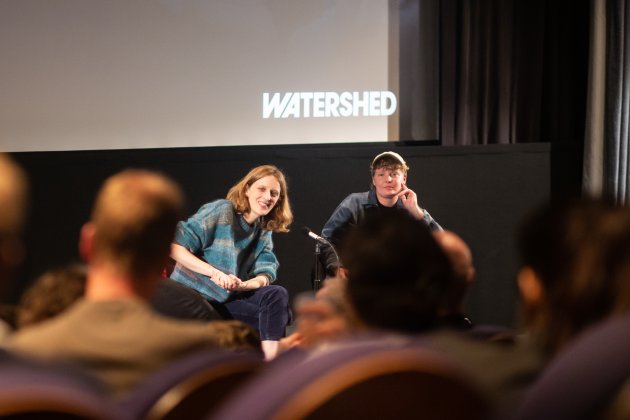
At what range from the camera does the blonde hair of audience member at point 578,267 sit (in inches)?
46.1

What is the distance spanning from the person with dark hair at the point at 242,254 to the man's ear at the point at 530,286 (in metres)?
3.17

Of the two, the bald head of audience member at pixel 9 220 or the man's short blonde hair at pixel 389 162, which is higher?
the man's short blonde hair at pixel 389 162

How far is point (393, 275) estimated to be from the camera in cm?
121

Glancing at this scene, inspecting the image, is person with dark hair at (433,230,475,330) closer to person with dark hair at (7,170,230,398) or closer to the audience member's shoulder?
the audience member's shoulder

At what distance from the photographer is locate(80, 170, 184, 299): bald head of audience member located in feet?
4.38

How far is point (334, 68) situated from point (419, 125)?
660 millimetres

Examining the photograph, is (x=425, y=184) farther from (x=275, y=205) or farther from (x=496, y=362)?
(x=496, y=362)

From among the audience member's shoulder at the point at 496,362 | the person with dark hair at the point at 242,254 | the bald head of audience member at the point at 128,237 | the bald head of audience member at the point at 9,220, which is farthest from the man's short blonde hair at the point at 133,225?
the person with dark hair at the point at 242,254

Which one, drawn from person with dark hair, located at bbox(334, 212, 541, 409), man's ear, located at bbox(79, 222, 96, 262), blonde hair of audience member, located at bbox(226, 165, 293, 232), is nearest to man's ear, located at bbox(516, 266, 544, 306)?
person with dark hair, located at bbox(334, 212, 541, 409)

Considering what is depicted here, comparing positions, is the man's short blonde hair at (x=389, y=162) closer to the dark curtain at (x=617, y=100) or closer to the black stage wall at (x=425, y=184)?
the black stage wall at (x=425, y=184)

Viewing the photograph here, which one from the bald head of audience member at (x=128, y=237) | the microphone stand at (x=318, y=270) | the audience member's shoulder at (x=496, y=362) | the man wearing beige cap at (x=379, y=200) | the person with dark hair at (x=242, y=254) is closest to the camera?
the audience member's shoulder at (x=496, y=362)

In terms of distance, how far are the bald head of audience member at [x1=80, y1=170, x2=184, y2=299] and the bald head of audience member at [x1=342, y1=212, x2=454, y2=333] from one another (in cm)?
32

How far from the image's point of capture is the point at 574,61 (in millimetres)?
5684

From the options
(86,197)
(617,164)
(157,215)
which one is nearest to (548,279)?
(157,215)
